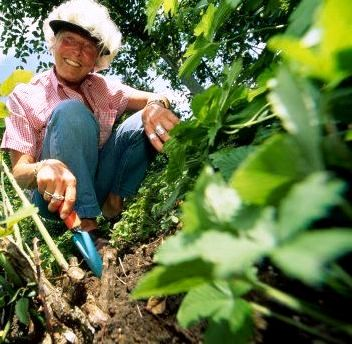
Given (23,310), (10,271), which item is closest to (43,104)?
(10,271)

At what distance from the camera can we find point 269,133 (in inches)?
27.5

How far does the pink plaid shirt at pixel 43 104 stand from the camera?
1.84 meters

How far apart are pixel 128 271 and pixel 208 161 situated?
0.58m

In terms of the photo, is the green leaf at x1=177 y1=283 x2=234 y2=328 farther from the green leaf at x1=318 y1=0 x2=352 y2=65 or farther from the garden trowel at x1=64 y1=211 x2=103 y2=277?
the garden trowel at x1=64 y1=211 x2=103 y2=277

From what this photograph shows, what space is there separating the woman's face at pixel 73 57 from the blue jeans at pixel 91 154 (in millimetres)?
331

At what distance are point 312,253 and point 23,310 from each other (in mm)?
1088

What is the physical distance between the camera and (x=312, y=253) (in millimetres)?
224

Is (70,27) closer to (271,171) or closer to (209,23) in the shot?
(209,23)

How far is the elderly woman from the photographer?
1743mm

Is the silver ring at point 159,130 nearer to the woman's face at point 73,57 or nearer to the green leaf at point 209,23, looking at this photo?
the woman's face at point 73,57

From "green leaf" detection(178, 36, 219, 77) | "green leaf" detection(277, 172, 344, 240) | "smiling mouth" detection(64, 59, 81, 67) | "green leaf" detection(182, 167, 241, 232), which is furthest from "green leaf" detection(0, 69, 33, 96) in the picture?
"smiling mouth" detection(64, 59, 81, 67)

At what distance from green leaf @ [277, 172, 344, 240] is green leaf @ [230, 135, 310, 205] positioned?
0.04 m

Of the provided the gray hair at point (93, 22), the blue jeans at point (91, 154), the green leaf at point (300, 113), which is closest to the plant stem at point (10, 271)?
the blue jeans at point (91, 154)

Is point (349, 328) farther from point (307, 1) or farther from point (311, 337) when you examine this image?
point (307, 1)
